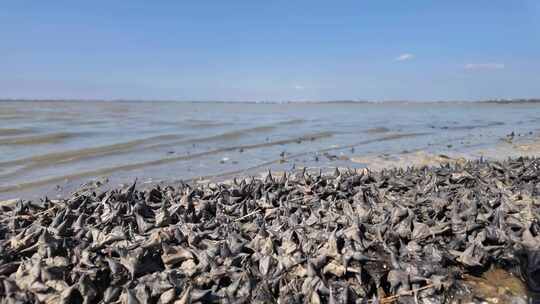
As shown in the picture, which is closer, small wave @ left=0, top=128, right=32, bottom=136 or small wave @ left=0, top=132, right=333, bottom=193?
small wave @ left=0, top=132, right=333, bottom=193

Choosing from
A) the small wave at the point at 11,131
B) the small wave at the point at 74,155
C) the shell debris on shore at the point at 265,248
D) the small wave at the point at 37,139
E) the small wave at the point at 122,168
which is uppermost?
the shell debris on shore at the point at 265,248

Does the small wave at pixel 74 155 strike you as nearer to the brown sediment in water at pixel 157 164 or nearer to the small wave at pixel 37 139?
the brown sediment in water at pixel 157 164

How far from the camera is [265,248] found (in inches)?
123

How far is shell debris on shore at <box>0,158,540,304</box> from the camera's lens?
2.75 meters

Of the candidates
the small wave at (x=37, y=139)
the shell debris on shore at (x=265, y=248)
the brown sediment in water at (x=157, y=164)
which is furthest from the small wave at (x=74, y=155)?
the shell debris on shore at (x=265, y=248)

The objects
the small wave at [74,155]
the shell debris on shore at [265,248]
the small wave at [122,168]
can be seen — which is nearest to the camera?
the shell debris on shore at [265,248]

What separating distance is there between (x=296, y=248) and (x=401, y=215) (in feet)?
3.68

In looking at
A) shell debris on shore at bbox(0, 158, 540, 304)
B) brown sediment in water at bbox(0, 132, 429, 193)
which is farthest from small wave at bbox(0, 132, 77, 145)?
shell debris on shore at bbox(0, 158, 540, 304)

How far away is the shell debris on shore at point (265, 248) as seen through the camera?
2748 millimetres

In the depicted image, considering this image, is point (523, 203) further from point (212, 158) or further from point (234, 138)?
point (234, 138)

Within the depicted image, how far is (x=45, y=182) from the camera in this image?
26.9 ft

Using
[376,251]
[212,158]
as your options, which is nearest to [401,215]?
[376,251]

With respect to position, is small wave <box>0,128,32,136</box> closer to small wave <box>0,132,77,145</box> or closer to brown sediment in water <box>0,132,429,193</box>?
small wave <box>0,132,77,145</box>

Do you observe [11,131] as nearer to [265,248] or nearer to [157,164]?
[157,164]
